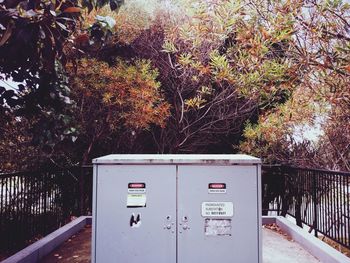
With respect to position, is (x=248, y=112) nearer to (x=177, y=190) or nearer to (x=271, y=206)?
(x=271, y=206)

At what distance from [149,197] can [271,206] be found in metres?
7.60

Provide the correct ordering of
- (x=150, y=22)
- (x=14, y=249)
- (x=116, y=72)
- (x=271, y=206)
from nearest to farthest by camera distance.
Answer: (x=14, y=249) → (x=116, y=72) → (x=150, y=22) → (x=271, y=206)

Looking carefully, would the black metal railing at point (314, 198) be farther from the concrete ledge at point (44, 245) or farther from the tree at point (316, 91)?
the concrete ledge at point (44, 245)

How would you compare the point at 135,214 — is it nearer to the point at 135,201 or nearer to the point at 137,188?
the point at 135,201

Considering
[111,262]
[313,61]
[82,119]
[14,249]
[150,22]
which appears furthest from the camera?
[150,22]

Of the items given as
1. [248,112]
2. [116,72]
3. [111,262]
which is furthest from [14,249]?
[248,112]

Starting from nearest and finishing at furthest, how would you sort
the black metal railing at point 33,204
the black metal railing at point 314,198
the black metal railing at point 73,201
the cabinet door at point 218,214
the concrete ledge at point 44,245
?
the cabinet door at point 218,214 → the concrete ledge at point 44,245 → the black metal railing at point 33,204 → the black metal railing at point 73,201 → the black metal railing at point 314,198

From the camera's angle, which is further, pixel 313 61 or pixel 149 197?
pixel 313 61

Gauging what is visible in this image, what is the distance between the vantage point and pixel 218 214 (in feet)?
12.2

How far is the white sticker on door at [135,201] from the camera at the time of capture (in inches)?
147

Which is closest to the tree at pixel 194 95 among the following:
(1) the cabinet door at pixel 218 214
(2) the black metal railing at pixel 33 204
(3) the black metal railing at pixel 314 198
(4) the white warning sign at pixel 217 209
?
(3) the black metal railing at pixel 314 198

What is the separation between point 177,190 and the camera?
12.3ft

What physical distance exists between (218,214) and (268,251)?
117 inches

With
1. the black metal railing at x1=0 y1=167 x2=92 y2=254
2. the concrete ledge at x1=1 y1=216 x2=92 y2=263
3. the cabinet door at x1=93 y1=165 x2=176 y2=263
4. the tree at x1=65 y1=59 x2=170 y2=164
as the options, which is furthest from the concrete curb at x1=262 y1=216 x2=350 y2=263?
the black metal railing at x1=0 y1=167 x2=92 y2=254
